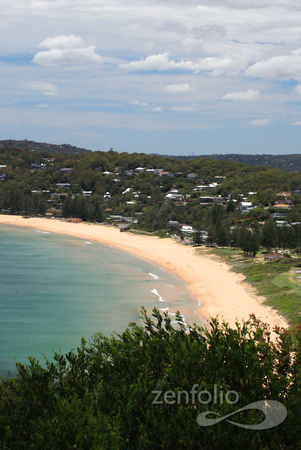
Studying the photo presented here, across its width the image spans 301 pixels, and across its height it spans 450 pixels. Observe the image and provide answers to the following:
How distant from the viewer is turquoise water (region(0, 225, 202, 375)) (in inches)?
855

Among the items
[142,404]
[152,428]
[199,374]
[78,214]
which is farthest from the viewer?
[78,214]

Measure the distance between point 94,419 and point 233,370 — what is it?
10.7 ft

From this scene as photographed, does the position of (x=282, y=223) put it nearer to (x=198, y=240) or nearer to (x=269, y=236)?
(x=269, y=236)

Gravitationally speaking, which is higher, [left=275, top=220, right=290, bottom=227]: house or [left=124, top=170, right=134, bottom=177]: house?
[left=124, top=170, right=134, bottom=177]: house

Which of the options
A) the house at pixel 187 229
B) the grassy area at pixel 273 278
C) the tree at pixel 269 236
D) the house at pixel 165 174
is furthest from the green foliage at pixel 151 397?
the house at pixel 165 174

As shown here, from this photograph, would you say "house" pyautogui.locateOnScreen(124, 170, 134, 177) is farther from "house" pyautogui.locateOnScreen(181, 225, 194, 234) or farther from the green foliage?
the green foliage

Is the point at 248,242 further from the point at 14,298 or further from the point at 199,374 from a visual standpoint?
the point at 199,374

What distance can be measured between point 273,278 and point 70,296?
Result: 12.5 metres

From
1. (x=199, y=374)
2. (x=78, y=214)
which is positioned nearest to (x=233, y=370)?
(x=199, y=374)

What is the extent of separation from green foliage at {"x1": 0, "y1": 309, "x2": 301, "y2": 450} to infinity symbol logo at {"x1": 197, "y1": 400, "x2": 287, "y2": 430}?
0.28 ft

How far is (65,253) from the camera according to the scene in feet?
155

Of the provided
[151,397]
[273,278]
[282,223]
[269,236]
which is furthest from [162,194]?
[151,397]

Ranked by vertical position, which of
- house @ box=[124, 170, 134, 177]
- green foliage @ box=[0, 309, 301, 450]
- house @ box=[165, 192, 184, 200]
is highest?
house @ box=[124, 170, 134, 177]

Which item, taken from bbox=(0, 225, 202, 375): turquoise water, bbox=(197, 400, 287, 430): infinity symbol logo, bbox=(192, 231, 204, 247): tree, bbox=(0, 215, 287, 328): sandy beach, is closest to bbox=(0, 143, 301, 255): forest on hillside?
bbox=(192, 231, 204, 247): tree
